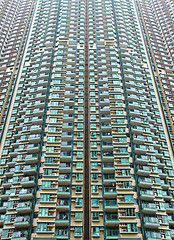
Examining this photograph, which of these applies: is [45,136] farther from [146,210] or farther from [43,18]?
[43,18]

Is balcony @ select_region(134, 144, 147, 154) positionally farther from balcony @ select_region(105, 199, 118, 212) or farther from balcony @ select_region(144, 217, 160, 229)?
balcony @ select_region(144, 217, 160, 229)

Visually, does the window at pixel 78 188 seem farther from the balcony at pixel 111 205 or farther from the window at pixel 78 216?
the balcony at pixel 111 205

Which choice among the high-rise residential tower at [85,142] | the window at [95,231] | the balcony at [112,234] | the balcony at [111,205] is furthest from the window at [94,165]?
the balcony at [112,234]

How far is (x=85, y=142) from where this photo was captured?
2082 inches

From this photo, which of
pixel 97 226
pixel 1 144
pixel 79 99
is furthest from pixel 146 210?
pixel 1 144

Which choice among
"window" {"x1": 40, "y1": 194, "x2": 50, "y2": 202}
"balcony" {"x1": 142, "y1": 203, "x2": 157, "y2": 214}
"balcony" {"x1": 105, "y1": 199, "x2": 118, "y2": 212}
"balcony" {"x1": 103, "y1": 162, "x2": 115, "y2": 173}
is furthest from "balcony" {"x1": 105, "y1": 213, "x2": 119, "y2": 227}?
"window" {"x1": 40, "y1": 194, "x2": 50, "y2": 202}

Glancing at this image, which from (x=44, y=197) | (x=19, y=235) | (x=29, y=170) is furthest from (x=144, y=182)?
(x=19, y=235)

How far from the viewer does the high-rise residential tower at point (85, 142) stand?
41.0 metres

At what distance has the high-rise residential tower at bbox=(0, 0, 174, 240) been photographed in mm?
41031

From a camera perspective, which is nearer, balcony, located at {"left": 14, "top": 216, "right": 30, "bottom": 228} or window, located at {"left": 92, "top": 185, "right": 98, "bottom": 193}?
balcony, located at {"left": 14, "top": 216, "right": 30, "bottom": 228}

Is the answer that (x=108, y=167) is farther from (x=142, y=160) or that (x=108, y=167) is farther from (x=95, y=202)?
(x=95, y=202)

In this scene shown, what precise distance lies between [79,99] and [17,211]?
29384 millimetres

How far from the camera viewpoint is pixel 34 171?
46312 millimetres

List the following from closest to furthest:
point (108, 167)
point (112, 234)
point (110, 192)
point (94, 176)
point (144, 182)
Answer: point (112, 234) → point (110, 192) → point (144, 182) → point (94, 176) → point (108, 167)
